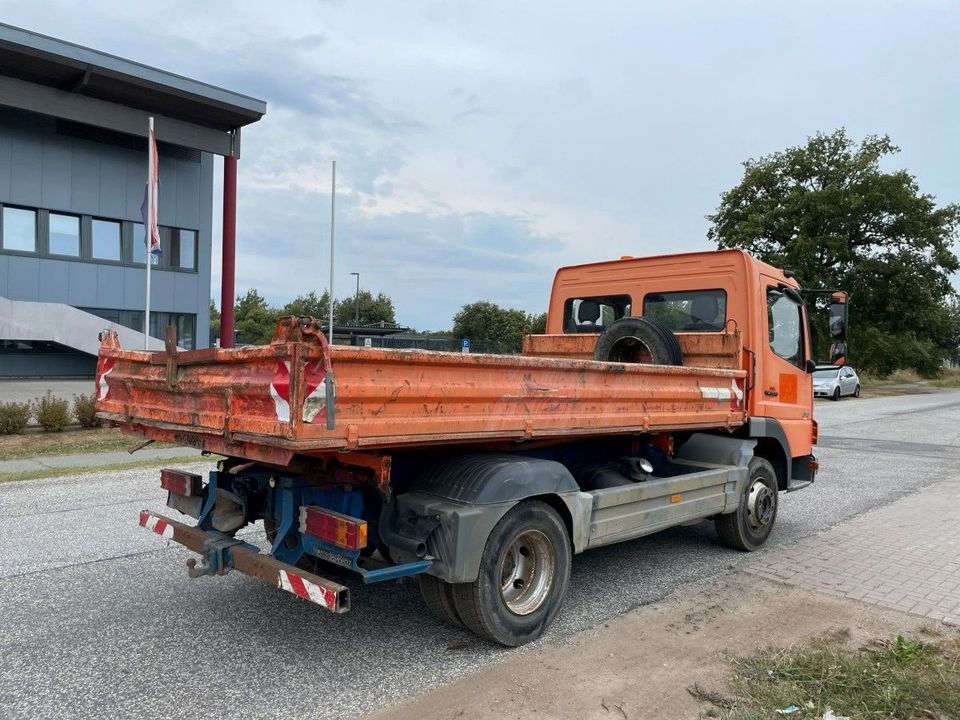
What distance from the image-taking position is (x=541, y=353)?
7.35 meters

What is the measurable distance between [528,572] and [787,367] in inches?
143

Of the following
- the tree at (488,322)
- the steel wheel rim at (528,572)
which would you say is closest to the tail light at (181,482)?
the steel wheel rim at (528,572)

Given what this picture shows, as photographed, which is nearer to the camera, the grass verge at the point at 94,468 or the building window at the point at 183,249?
the grass verge at the point at 94,468

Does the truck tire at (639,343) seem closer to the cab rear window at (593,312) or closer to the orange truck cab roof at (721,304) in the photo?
the orange truck cab roof at (721,304)

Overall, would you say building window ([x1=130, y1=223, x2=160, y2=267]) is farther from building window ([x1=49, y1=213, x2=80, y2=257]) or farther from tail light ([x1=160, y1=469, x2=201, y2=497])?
tail light ([x1=160, y1=469, x2=201, y2=497])

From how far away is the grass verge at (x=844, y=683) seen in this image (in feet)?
11.3

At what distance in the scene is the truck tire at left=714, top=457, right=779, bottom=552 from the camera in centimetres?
623

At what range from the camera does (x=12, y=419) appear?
12.8 meters

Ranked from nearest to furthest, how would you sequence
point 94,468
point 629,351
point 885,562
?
point 885,562 < point 629,351 < point 94,468

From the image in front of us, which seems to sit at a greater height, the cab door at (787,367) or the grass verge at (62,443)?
the cab door at (787,367)

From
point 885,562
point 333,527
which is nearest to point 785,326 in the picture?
point 885,562

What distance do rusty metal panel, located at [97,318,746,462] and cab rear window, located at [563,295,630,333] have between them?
201 centimetres

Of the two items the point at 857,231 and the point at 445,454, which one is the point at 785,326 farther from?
the point at 857,231

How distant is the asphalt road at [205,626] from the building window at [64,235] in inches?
938
